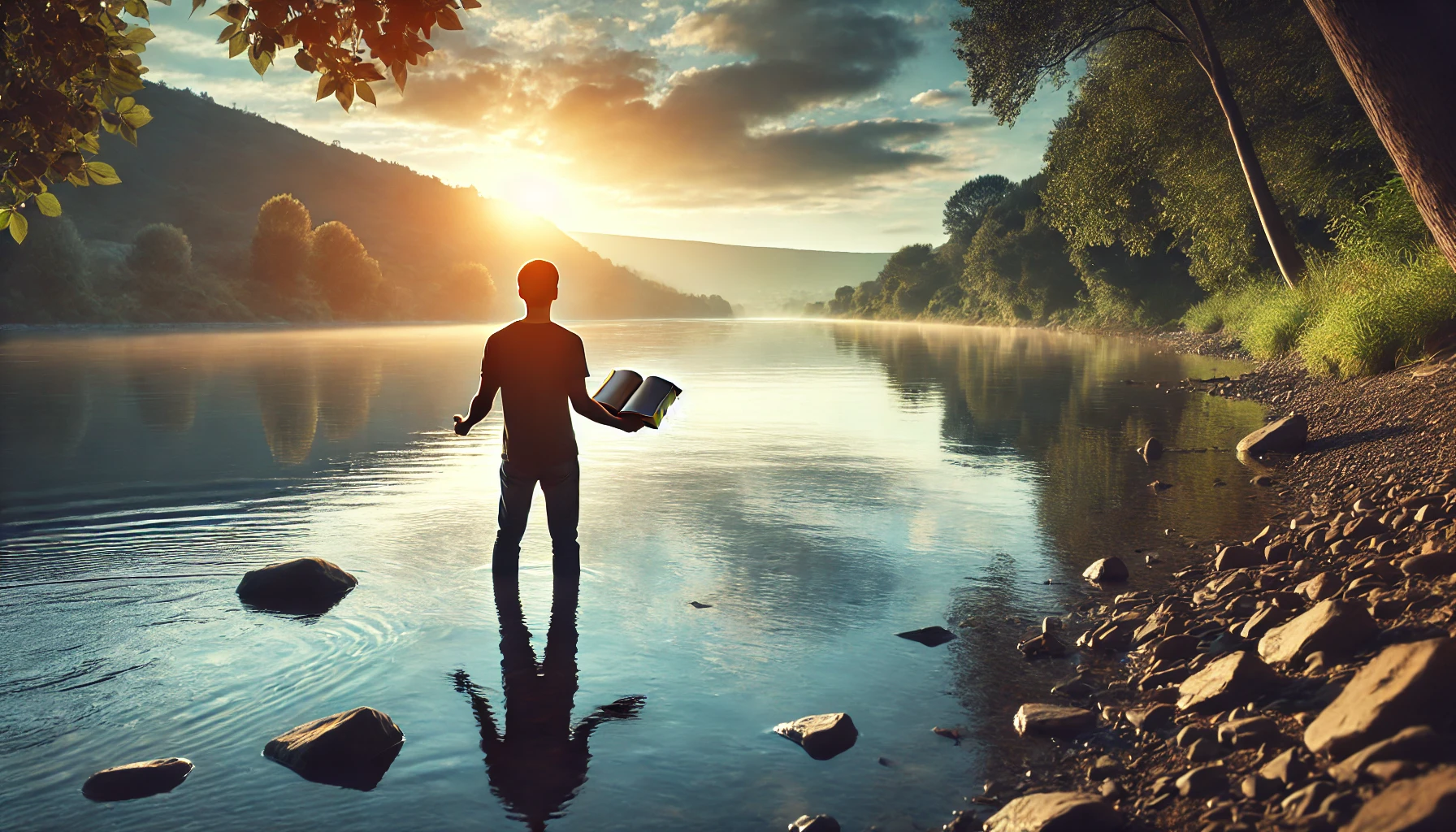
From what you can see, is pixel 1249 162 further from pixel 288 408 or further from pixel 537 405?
pixel 288 408

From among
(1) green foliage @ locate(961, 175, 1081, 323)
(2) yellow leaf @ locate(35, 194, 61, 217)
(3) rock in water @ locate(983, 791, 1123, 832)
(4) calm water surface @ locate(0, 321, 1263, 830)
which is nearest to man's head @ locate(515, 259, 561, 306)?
(4) calm water surface @ locate(0, 321, 1263, 830)

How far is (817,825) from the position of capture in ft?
11.5

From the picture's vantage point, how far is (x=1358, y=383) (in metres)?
13.2

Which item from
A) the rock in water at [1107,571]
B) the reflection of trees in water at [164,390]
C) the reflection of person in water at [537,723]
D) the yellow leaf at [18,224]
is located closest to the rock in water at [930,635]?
the rock in water at [1107,571]

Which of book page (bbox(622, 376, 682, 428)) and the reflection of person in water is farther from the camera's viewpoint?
book page (bbox(622, 376, 682, 428))

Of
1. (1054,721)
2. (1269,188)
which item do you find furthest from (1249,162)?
(1054,721)

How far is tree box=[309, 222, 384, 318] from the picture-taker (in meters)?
106

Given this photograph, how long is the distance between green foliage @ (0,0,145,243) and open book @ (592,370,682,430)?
9.76 ft

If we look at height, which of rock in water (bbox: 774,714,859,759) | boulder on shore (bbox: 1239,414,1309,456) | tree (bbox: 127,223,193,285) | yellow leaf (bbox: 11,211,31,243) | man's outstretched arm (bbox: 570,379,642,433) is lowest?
rock in water (bbox: 774,714,859,759)

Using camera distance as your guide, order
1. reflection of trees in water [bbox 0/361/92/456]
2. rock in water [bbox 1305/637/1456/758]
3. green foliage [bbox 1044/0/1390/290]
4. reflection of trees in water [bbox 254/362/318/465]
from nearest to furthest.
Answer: rock in water [bbox 1305/637/1456/758], reflection of trees in water [bbox 254/362/318/465], reflection of trees in water [bbox 0/361/92/456], green foliage [bbox 1044/0/1390/290]

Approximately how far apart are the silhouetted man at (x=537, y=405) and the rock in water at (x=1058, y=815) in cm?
337

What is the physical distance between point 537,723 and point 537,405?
2.43 m

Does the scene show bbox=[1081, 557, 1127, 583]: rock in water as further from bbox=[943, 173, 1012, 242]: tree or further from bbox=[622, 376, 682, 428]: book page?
bbox=[943, 173, 1012, 242]: tree

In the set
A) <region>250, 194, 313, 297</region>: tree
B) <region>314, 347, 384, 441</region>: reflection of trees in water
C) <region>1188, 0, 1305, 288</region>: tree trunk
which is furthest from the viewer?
<region>250, 194, 313, 297</region>: tree
